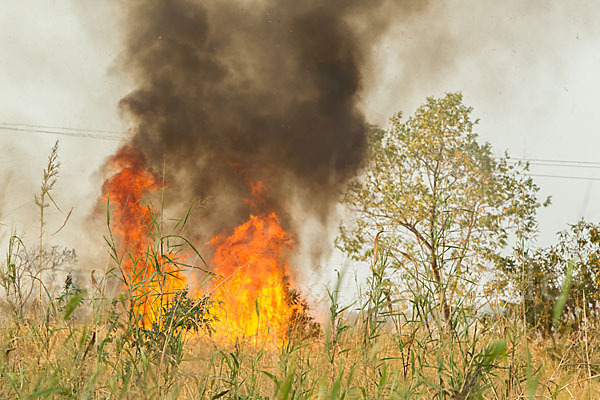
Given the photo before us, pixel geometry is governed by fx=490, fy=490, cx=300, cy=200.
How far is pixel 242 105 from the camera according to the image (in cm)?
1823

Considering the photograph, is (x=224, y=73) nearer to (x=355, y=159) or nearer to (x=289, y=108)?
(x=289, y=108)

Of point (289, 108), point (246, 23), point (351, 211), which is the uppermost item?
point (246, 23)

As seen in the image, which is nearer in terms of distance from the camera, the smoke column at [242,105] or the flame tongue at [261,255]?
the flame tongue at [261,255]

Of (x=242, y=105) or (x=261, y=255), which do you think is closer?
(x=261, y=255)

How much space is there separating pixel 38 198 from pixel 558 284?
1047 centimetres

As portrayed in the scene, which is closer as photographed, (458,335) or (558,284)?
(458,335)

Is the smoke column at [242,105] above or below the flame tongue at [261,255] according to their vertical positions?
above

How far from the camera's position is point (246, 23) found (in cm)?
1970

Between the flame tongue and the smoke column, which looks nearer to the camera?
the flame tongue

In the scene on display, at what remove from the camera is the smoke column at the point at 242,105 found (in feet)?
54.3

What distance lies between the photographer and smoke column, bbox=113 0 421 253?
16.5m

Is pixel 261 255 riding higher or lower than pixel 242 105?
lower

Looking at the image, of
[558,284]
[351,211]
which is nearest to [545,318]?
[558,284]

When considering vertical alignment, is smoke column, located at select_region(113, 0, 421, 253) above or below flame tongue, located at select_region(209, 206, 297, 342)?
above
